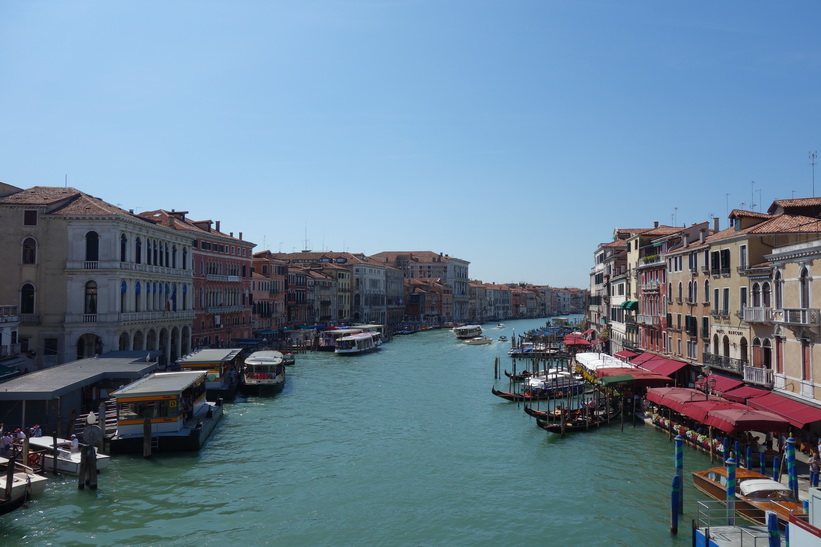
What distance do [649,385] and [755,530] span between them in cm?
1256

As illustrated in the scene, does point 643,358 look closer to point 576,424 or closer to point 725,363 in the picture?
point 725,363

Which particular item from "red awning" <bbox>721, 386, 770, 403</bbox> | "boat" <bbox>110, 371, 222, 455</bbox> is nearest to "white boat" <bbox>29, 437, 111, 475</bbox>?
"boat" <bbox>110, 371, 222, 455</bbox>

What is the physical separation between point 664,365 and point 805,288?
30.4ft

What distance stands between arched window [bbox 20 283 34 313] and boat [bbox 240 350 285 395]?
31.1 feet

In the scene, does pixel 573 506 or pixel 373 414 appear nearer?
pixel 573 506

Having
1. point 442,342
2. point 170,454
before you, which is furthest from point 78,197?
point 442,342

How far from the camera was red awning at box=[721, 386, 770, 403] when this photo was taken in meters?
18.0

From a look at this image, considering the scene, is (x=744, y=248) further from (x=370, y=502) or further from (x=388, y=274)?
(x=388, y=274)

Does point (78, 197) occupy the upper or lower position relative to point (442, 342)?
upper

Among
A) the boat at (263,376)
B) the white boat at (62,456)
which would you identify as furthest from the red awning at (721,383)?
the boat at (263,376)

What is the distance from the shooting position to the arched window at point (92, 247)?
2740 centimetres

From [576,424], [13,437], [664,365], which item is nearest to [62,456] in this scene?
[13,437]

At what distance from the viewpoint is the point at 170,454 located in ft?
58.2

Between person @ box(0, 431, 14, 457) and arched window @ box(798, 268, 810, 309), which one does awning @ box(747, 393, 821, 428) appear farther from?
person @ box(0, 431, 14, 457)
